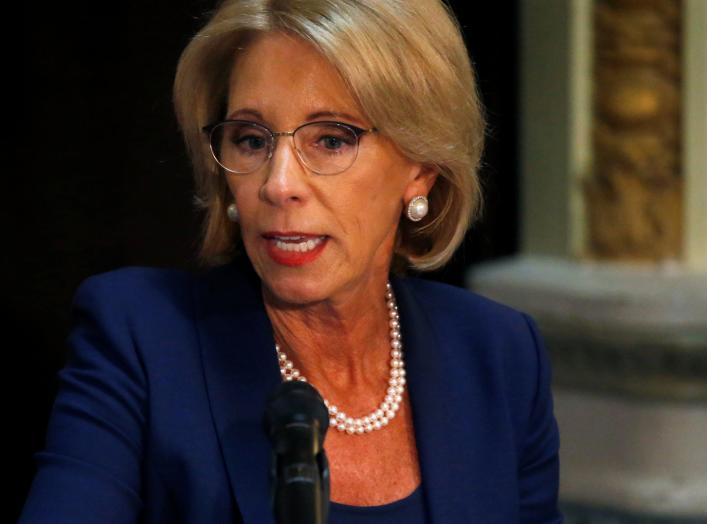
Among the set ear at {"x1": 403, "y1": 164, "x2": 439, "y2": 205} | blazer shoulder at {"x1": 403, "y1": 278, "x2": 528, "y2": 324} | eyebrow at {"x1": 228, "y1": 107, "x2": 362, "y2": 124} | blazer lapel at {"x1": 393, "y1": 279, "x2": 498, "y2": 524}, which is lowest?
blazer lapel at {"x1": 393, "y1": 279, "x2": 498, "y2": 524}

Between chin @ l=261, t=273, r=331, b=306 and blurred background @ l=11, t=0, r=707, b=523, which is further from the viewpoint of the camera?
blurred background @ l=11, t=0, r=707, b=523

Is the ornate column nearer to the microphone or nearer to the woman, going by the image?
the woman

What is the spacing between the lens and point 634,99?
4438 mm

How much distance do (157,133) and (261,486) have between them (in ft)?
2.21

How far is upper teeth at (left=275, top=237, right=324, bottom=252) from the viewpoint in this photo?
164 centimetres

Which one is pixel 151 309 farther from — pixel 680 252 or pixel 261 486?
pixel 680 252

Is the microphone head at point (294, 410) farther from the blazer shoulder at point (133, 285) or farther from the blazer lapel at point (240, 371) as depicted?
the blazer shoulder at point (133, 285)

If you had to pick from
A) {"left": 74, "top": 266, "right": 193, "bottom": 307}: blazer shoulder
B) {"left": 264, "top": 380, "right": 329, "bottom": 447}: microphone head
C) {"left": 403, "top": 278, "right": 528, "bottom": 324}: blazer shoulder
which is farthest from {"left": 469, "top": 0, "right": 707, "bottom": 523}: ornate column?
{"left": 264, "top": 380, "right": 329, "bottom": 447}: microphone head

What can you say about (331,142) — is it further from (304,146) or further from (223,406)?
(223,406)

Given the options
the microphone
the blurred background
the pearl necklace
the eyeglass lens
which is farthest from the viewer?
the blurred background

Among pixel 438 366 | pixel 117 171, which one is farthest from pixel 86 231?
pixel 438 366

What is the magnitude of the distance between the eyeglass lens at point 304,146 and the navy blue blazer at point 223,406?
0.20m

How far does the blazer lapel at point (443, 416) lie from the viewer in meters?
1.72

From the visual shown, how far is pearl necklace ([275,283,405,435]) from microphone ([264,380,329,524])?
1.80 feet
